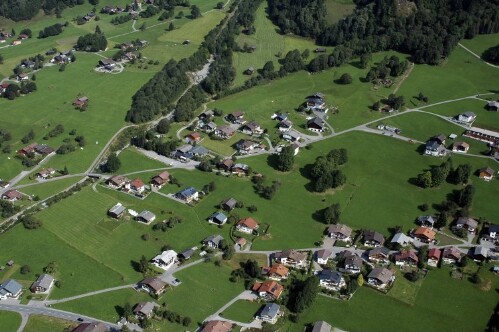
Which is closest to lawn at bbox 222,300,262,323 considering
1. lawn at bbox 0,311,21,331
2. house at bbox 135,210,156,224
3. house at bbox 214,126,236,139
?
house at bbox 135,210,156,224

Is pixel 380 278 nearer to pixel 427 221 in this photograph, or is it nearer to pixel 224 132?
pixel 427 221

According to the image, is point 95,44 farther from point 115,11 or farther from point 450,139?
point 450,139

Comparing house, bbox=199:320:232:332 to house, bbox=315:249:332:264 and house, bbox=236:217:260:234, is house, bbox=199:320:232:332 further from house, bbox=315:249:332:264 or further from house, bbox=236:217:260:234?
house, bbox=236:217:260:234

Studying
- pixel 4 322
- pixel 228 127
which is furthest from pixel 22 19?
pixel 4 322

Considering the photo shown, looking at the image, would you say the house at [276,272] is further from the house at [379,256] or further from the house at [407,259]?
the house at [407,259]

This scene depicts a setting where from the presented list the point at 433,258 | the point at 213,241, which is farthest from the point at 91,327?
the point at 433,258

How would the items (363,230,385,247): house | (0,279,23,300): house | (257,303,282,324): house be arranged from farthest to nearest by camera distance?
(363,230,385,247): house, (0,279,23,300): house, (257,303,282,324): house

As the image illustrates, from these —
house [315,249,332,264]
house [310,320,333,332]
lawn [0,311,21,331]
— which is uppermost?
house [315,249,332,264]
